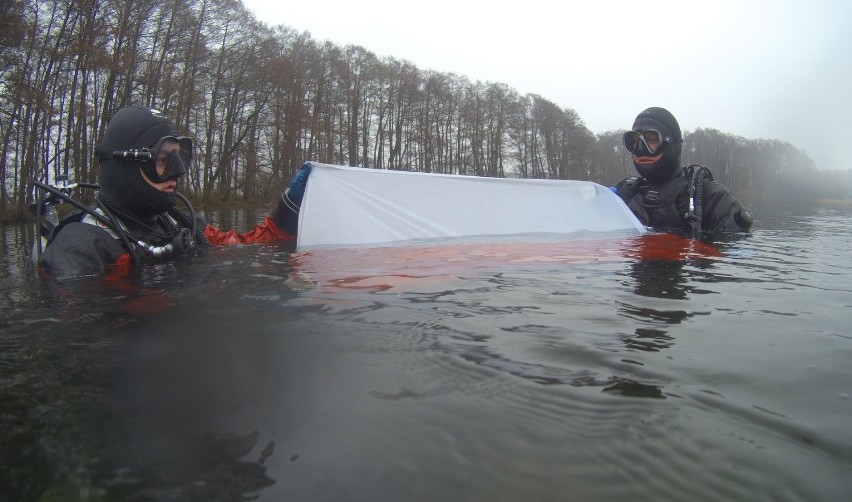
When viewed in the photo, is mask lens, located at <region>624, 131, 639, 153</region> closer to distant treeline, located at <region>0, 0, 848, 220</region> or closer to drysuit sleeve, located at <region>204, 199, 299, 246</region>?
drysuit sleeve, located at <region>204, 199, 299, 246</region>

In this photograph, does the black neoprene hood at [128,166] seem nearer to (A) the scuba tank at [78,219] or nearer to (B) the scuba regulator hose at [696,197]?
(A) the scuba tank at [78,219]

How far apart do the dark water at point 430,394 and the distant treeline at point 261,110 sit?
18504mm

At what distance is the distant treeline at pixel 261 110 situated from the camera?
17516mm

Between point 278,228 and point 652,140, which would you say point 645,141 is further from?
point 278,228

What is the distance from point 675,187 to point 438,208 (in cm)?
343

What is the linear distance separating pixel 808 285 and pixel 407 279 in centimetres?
271

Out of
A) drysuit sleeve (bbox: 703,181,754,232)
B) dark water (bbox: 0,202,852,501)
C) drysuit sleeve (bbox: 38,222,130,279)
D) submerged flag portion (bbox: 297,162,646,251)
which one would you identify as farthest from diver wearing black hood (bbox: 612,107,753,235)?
drysuit sleeve (bbox: 38,222,130,279)

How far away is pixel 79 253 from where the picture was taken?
3531 mm

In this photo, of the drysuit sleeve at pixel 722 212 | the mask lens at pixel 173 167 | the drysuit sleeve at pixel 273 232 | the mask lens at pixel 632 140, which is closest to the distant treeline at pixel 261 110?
the drysuit sleeve at pixel 273 232

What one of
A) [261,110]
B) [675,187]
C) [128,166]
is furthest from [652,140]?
[261,110]

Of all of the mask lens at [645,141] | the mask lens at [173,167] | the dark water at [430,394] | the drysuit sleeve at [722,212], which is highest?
the mask lens at [645,141]

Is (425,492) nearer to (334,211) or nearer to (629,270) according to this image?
(629,270)

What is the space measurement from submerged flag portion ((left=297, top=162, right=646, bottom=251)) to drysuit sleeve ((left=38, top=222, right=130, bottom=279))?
1.88 metres

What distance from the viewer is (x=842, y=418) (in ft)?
4.20
